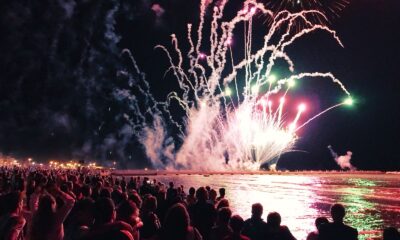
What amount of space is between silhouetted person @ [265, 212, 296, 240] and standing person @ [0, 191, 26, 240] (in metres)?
3.45

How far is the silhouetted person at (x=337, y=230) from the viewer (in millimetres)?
6129

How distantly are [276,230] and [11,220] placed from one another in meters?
3.65

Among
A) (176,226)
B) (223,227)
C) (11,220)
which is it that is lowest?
(223,227)

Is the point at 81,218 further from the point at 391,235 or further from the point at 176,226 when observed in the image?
the point at 391,235

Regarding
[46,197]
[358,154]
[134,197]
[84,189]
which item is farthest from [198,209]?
[358,154]

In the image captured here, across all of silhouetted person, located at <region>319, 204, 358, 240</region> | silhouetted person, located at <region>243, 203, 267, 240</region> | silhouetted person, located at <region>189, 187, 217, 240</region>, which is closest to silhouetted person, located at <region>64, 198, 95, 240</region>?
silhouetted person, located at <region>189, 187, 217, 240</region>

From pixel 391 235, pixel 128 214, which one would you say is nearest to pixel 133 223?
pixel 128 214

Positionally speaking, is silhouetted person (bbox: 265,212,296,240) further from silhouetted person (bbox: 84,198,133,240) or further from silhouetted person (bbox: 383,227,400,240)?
silhouetted person (bbox: 84,198,133,240)

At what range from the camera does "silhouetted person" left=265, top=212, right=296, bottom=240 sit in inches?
238

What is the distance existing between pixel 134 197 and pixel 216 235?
235 cm

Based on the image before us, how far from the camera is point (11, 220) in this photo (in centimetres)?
529

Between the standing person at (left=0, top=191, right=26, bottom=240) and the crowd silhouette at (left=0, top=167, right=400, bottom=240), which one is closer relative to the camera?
the crowd silhouette at (left=0, top=167, right=400, bottom=240)

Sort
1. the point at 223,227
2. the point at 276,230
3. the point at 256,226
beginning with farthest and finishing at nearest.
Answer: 1. the point at 256,226
2. the point at 276,230
3. the point at 223,227

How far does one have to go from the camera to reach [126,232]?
13.3 feet
